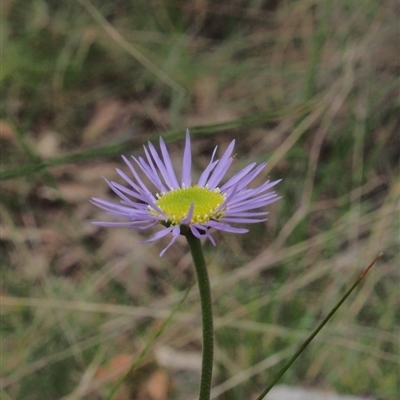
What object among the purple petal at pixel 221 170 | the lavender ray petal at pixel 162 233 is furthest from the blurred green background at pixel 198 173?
the lavender ray petal at pixel 162 233

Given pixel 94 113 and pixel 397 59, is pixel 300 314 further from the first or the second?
pixel 94 113

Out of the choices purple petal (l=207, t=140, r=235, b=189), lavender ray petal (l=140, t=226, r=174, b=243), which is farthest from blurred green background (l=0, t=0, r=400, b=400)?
lavender ray petal (l=140, t=226, r=174, b=243)

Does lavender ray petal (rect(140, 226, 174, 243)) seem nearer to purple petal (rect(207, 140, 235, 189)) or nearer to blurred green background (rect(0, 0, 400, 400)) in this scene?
purple petal (rect(207, 140, 235, 189))

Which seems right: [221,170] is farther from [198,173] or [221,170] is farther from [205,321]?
[198,173]

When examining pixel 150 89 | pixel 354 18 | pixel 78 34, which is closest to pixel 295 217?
pixel 354 18

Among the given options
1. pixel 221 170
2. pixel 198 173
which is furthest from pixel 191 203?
pixel 198 173

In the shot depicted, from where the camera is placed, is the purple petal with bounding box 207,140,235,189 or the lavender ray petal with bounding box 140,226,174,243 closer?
the lavender ray petal with bounding box 140,226,174,243

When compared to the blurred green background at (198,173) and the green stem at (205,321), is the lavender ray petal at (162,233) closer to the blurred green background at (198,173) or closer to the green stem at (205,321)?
the green stem at (205,321)
